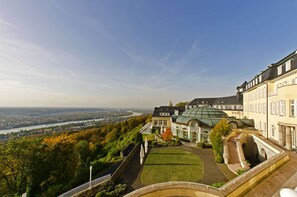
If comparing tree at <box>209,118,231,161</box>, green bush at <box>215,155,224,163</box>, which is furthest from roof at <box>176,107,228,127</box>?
green bush at <box>215,155,224,163</box>

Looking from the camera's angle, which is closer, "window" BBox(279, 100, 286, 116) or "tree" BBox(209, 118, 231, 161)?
"window" BBox(279, 100, 286, 116)

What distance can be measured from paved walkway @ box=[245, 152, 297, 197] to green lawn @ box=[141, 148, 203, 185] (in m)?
6.38

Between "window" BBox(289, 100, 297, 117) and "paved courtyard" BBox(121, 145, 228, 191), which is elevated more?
"window" BBox(289, 100, 297, 117)

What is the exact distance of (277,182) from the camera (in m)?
8.04

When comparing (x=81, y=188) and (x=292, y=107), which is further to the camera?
(x=292, y=107)

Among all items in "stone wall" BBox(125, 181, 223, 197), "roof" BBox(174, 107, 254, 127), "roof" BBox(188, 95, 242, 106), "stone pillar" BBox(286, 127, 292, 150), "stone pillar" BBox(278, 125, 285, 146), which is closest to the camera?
"stone wall" BBox(125, 181, 223, 197)

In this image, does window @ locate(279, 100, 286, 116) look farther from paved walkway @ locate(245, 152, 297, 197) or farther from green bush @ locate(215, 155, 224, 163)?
green bush @ locate(215, 155, 224, 163)

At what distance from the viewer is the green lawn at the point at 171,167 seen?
560 inches

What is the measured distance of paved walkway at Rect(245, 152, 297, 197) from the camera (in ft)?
23.1

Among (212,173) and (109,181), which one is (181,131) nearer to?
(212,173)

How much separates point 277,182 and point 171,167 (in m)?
10.3

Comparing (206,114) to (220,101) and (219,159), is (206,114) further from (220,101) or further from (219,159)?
(220,101)

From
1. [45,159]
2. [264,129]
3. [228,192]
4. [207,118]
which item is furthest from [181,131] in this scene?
[228,192]

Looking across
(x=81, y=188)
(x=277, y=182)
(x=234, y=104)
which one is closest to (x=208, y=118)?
(x=277, y=182)
